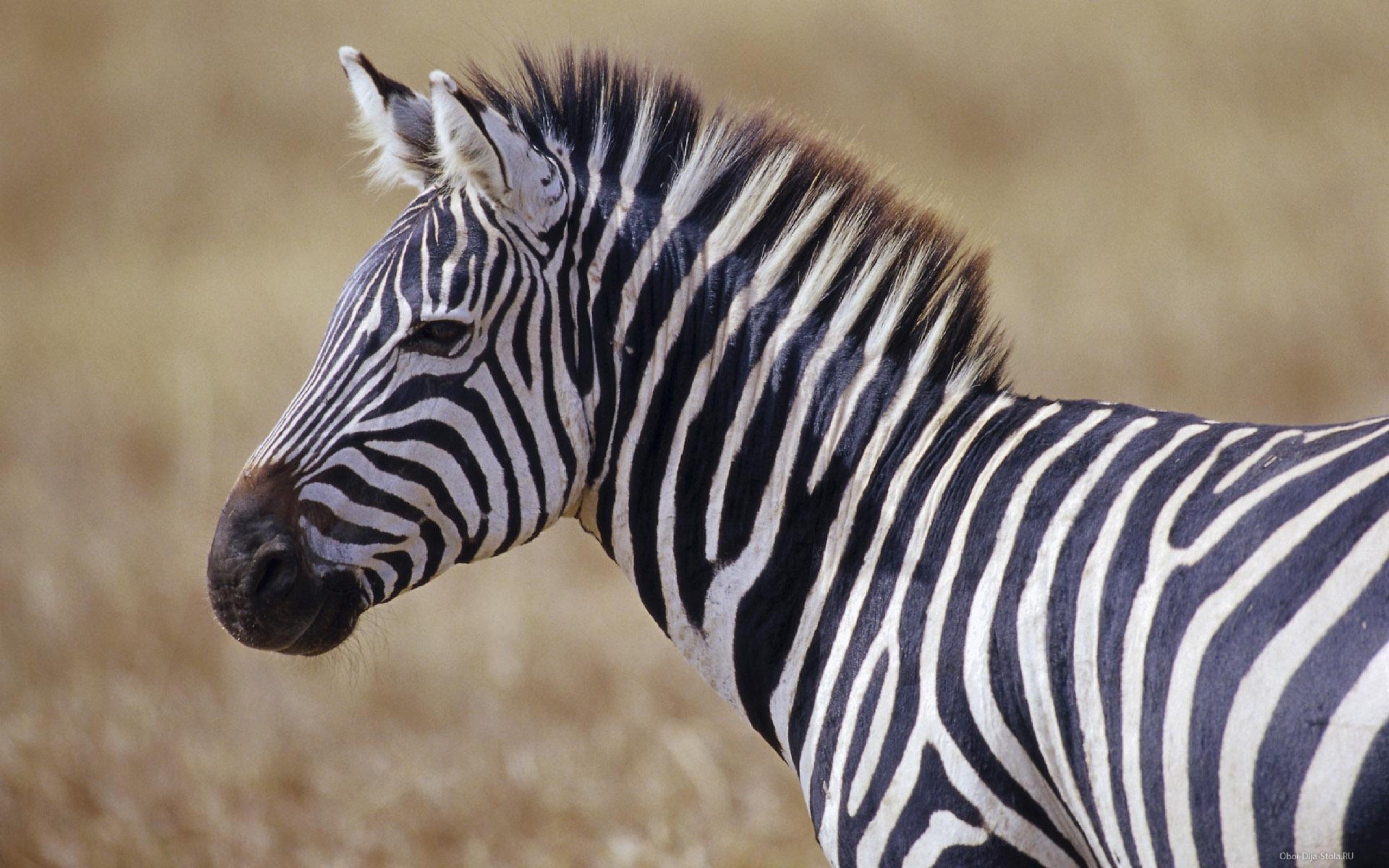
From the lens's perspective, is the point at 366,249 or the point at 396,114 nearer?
the point at 396,114

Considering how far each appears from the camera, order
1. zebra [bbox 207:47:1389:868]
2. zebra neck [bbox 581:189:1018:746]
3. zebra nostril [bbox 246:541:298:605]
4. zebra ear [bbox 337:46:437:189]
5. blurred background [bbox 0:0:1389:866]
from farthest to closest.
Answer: blurred background [bbox 0:0:1389:866]
zebra ear [bbox 337:46:437:189]
zebra neck [bbox 581:189:1018:746]
zebra nostril [bbox 246:541:298:605]
zebra [bbox 207:47:1389:868]

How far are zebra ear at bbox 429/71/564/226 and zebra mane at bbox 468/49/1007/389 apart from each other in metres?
0.21

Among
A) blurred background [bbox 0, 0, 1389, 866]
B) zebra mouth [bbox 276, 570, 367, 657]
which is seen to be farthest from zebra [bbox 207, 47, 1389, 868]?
blurred background [bbox 0, 0, 1389, 866]

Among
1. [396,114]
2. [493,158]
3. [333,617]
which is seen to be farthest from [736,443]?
[396,114]

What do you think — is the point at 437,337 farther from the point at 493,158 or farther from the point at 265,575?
the point at 265,575

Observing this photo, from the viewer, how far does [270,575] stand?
8.54 feet

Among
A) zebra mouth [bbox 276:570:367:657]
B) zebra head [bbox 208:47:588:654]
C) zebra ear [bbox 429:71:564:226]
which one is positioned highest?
zebra ear [bbox 429:71:564:226]

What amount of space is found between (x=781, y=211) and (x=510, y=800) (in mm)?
4825

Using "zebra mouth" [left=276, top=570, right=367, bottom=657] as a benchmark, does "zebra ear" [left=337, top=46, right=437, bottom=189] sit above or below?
above

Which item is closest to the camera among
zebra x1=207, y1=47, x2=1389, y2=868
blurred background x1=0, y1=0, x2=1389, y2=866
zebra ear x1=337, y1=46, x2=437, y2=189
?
zebra x1=207, y1=47, x2=1389, y2=868

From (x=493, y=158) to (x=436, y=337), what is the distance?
44 centimetres

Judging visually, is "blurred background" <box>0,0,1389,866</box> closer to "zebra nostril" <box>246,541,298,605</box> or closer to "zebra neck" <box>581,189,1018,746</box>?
"zebra nostril" <box>246,541,298,605</box>

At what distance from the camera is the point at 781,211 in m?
2.87

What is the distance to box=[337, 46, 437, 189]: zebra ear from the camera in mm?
2861
